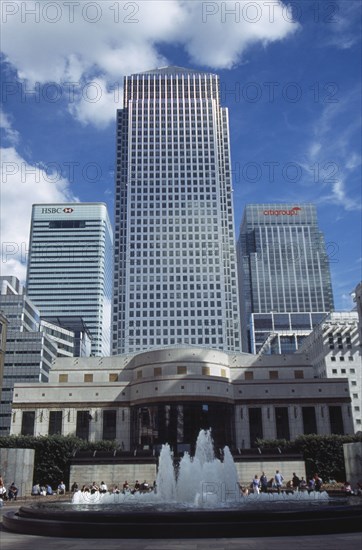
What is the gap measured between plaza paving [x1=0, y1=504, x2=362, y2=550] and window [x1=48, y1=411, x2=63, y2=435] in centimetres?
4743

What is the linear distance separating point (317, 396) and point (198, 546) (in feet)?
173

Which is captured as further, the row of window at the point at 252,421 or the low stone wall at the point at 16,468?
the row of window at the point at 252,421

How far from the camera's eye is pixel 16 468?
119ft

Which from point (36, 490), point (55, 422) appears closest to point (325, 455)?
point (36, 490)

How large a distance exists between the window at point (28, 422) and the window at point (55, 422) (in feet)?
7.53

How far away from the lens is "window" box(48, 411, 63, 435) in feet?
207

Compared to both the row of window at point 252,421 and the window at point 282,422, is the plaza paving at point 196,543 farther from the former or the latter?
the window at point 282,422

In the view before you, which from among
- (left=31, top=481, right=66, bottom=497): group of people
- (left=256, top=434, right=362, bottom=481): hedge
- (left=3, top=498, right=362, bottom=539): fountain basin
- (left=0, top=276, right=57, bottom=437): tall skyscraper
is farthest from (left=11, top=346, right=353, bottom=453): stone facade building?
Result: (left=0, top=276, right=57, bottom=437): tall skyscraper

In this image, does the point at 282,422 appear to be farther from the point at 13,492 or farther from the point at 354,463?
the point at 13,492

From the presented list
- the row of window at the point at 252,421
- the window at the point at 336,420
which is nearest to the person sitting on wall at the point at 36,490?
the row of window at the point at 252,421

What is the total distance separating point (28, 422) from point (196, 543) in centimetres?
5281

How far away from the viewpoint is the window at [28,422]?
2495 inches

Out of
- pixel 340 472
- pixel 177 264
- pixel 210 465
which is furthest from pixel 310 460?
pixel 177 264

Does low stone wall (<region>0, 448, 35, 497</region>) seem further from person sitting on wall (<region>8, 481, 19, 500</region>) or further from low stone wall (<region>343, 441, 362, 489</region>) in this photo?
low stone wall (<region>343, 441, 362, 489</region>)
